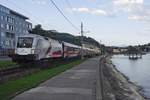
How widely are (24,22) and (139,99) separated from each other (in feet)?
374

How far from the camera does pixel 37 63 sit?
35500 mm

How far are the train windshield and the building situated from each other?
69483 mm

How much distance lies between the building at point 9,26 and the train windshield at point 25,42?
6948 cm

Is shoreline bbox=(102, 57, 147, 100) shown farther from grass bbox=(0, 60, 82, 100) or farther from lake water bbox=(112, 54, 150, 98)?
grass bbox=(0, 60, 82, 100)

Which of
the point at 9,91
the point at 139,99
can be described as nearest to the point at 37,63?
the point at 139,99

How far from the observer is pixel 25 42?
1324 inches

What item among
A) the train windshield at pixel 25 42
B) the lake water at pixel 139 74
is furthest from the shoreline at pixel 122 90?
the train windshield at pixel 25 42

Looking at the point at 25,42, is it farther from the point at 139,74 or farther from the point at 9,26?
the point at 9,26

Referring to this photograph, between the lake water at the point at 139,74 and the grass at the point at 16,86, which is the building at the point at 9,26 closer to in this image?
the lake water at the point at 139,74

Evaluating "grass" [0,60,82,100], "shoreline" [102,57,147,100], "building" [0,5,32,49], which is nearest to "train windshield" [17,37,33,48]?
"shoreline" [102,57,147,100]

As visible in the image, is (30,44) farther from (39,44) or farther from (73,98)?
(73,98)

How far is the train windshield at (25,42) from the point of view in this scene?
109 ft

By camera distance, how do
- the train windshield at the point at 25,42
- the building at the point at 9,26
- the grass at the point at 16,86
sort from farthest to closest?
the building at the point at 9,26
the train windshield at the point at 25,42
the grass at the point at 16,86

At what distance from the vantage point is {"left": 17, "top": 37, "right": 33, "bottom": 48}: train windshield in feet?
109
